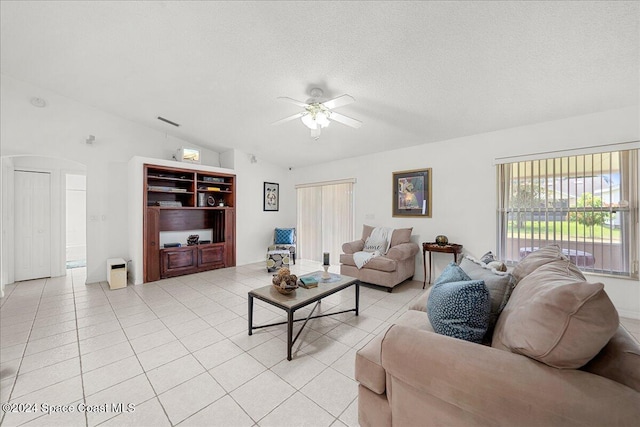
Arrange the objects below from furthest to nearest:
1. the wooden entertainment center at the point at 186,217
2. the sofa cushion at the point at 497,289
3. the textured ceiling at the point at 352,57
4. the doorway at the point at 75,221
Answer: the doorway at the point at 75,221 < the wooden entertainment center at the point at 186,217 < the textured ceiling at the point at 352,57 < the sofa cushion at the point at 497,289

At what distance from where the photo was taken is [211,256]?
5082 mm

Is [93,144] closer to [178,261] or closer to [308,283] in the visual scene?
[178,261]

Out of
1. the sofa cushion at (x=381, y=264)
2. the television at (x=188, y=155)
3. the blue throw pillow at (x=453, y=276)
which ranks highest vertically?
the television at (x=188, y=155)

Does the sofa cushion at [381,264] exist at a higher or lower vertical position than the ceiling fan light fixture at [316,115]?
lower

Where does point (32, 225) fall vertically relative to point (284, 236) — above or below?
above

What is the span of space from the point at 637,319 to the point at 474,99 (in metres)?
3.08

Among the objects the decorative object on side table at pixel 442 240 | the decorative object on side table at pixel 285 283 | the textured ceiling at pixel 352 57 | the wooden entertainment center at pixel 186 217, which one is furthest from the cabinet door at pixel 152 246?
the decorative object on side table at pixel 442 240

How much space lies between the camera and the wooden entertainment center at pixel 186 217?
4.33 meters

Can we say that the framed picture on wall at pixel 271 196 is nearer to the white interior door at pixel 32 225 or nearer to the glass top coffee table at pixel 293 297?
the glass top coffee table at pixel 293 297

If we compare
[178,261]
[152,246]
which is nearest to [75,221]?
[152,246]

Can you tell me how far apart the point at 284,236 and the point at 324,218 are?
105 centimetres

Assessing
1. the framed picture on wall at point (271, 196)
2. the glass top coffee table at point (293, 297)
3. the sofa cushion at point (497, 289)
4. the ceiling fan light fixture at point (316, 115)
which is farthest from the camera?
the framed picture on wall at point (271, 196)

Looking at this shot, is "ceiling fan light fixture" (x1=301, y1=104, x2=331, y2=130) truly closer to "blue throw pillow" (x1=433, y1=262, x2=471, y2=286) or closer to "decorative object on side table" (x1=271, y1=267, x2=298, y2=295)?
"decorative object on side table" (x1=271, y1=267, x2=298, y2=295)

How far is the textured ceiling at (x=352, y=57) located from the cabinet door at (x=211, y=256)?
2633 mm
